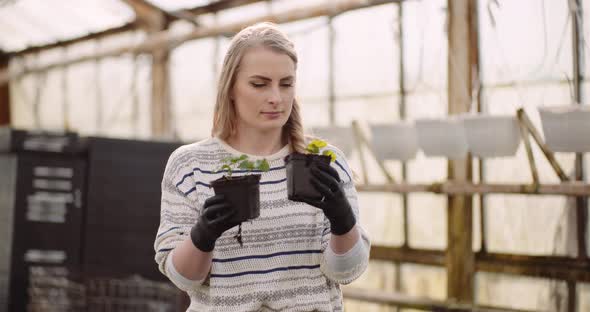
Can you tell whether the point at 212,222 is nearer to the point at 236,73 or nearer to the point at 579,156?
the point at 236,73

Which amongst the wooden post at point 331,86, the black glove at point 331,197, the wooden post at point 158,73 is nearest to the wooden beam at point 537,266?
the wooden post at point 331,86

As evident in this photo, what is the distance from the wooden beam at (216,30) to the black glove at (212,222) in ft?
7.97

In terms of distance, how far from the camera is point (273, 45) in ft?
3.41

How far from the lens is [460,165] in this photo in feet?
10.7

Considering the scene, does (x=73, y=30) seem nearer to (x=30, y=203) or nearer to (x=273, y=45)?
(x=30, y=203)

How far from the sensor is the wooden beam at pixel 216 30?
11.5 ft

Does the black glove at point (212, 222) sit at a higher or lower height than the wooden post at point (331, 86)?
lower

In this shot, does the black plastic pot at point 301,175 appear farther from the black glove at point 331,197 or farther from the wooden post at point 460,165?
the wooden post at point 460,165

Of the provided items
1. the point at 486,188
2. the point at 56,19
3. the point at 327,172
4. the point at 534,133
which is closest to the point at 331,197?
the point at 327,172

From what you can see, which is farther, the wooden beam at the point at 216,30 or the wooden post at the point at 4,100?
the wooden post at the point at 4,100

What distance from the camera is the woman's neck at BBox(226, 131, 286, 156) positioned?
42.9 inches

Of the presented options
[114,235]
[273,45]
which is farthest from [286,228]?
[114,235]

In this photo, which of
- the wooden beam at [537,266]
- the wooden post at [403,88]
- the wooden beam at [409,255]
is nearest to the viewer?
the wooden beam at [537,266]

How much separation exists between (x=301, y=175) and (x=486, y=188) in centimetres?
221
